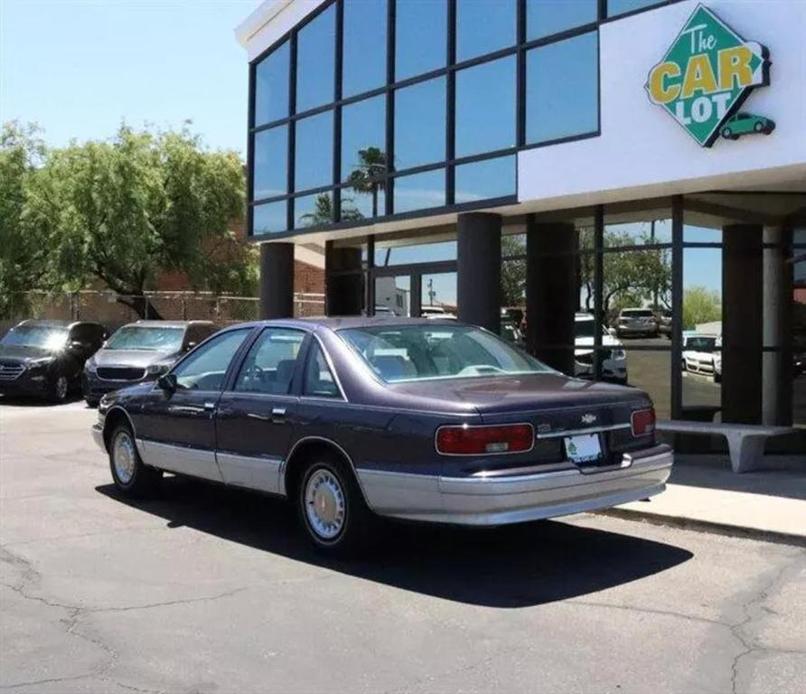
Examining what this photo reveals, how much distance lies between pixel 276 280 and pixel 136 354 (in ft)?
9.84

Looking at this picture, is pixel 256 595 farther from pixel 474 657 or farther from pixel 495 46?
pixel 495 46

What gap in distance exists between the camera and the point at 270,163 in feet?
54.8

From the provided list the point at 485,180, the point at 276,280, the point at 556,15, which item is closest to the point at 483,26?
the point at 556,15

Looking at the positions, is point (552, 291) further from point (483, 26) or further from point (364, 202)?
point (483, 26)

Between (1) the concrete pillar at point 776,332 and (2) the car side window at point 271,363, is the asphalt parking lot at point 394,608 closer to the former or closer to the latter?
(2) the car side window at point 271,363

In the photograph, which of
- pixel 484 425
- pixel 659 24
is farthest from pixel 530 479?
pixel 659 24

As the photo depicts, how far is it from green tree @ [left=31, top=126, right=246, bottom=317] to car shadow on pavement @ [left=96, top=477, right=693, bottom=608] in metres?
17.5

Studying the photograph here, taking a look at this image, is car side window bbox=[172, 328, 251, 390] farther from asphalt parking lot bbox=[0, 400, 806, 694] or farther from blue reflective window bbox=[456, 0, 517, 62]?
blue reflective window bbox=[456, 0, 517, 62]

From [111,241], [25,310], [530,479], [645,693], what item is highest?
[111,241]

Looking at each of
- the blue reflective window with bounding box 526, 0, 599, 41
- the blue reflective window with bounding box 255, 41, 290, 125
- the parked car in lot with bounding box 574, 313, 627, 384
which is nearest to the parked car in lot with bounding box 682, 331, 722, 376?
the parked car in lot with bounding box 574, 313, 627, 384

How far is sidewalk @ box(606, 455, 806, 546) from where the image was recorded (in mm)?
7047

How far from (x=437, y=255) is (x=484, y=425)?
366 inches

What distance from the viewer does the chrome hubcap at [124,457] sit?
8406 mm

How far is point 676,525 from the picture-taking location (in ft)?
23.9
